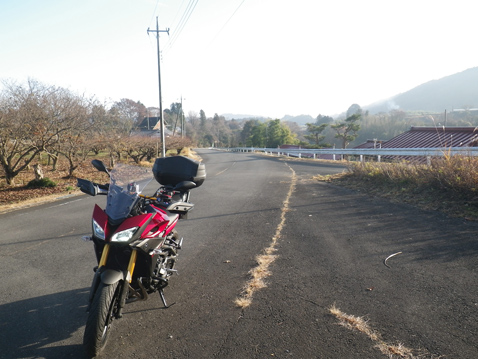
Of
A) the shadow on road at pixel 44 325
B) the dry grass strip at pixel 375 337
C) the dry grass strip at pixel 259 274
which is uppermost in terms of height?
the dry grass strip at pixel 375 337

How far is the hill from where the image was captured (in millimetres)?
85012

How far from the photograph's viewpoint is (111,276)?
284 centimetres

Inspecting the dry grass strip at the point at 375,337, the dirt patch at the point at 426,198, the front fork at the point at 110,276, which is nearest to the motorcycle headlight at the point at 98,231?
the front fork at the point at 110,276

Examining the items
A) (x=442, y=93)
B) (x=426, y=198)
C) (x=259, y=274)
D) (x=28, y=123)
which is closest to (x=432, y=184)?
(x=426, y=198)

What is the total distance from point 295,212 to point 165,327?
4971mm

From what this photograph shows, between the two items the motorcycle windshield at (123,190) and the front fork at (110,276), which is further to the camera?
the motorcycle windshield at (123,190)

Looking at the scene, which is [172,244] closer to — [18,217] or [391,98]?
[18,217]

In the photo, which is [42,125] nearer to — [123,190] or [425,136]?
[123,190]

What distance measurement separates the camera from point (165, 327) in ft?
10.6

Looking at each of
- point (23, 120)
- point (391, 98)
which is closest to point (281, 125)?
point (23, 120)

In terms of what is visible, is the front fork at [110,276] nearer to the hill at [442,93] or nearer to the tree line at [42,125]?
the tree line at [42,125]

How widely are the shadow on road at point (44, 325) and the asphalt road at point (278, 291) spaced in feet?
0.04

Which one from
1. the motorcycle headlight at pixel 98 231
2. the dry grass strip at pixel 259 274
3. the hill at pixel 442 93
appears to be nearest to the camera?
the motorcycle headlight at pixel 98 231

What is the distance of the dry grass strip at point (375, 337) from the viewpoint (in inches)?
105
